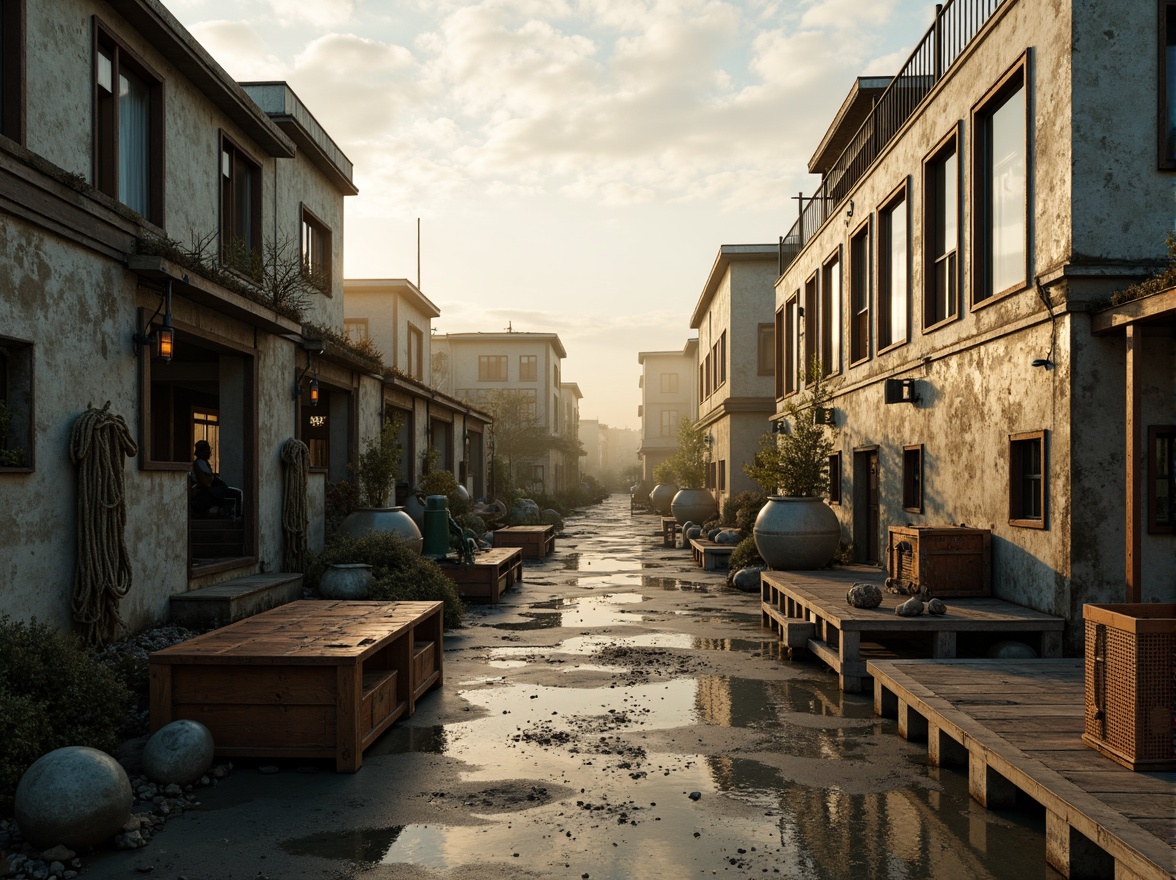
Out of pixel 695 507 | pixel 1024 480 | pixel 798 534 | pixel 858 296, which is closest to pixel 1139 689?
pixel 1024 480

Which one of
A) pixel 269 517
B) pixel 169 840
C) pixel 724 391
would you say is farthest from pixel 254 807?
pixel 724 391

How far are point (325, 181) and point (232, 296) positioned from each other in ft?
26.1

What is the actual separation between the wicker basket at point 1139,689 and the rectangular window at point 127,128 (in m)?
8.99

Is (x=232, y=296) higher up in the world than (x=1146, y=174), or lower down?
lower down

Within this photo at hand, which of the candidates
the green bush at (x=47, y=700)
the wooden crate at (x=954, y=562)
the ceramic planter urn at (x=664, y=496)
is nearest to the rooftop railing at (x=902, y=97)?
the wooden crate at (x=954, y=562)

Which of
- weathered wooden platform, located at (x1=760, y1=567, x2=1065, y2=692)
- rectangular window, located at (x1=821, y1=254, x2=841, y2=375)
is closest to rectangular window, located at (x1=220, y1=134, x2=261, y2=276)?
weathered wooden platform, located at (x1=760, y1=567, x2=1065, y2=692)

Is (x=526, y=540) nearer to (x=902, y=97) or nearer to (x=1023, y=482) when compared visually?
(x=902, y=97)

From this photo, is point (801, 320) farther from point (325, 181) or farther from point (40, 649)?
point (40, 649)

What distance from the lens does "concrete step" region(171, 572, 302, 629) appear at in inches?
380

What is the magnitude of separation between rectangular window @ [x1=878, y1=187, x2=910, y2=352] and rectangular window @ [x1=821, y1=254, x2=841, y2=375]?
8.44ft

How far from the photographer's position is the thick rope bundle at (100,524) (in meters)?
7.89

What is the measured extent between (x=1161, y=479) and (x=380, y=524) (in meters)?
9.79

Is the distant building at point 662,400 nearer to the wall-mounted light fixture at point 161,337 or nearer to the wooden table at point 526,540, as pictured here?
the wooden table at point 526,540

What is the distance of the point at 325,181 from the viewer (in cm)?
1770
